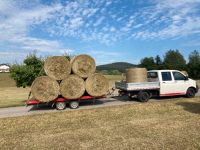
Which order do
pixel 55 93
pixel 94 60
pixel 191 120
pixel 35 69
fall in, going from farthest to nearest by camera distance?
pixel 35 69, pixel 94 60, pixel 55 93, pixel 191 120

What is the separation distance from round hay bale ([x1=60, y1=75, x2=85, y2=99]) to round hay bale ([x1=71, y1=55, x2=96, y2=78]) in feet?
1.15

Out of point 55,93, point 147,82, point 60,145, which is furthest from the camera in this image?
point 147,82

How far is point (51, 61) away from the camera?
14.4 meters

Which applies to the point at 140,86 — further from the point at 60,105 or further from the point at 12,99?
the point at 12,99

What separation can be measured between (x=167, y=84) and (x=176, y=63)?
75.8m

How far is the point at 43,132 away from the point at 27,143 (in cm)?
131

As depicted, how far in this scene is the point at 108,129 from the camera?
9711mm

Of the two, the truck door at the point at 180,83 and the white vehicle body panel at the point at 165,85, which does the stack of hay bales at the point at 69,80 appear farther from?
the truck door at the point at 180,83

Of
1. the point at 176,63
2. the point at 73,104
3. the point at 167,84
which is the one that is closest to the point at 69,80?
the point at 73,104

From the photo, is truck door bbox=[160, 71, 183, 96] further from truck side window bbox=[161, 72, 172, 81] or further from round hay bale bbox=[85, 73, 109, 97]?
round hay bale bbox=[85, 73, 109, 97]

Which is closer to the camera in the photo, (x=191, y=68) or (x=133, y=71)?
(x=133, y=71)

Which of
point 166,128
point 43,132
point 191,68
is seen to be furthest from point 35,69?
point 191,68

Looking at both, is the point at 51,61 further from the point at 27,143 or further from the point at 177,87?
the point at 177,87

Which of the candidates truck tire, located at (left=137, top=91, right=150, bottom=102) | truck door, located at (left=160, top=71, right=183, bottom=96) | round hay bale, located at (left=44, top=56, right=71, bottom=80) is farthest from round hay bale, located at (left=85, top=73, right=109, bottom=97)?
truck door, located at (left=160, top=71, right=183, bottom=96)
